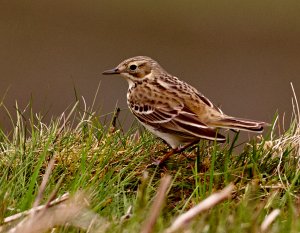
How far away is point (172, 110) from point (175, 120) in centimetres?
17

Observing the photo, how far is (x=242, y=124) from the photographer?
7.89 metres

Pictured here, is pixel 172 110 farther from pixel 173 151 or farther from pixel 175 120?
pixel 173 151

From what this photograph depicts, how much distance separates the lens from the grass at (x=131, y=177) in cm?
630

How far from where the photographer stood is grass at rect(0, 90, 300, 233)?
6.30 metres

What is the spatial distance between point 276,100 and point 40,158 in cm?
862

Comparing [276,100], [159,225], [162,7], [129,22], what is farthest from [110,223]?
[162,7]

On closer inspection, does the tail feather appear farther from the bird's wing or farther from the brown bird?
the bird's wing

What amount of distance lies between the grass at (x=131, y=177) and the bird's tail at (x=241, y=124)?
0.15 metres

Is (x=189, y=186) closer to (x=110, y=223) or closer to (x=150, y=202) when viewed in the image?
(x=150, y=202)

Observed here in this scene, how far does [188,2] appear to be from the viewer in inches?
896

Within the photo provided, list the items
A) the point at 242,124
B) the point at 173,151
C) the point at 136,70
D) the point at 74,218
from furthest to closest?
the point at 136,70
the point at 173,151
the point at 242,124
the point at 74,218

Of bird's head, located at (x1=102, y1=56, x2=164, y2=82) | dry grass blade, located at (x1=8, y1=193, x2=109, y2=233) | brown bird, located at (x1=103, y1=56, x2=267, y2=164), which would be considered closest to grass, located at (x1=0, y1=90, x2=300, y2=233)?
dry grass blade, located at (x1=8, y1=193, x2=109, y2=233)

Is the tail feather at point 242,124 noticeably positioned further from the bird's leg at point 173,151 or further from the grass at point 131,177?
the bird's leg at point 173,151

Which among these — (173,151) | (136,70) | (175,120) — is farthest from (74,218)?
(136,70)
